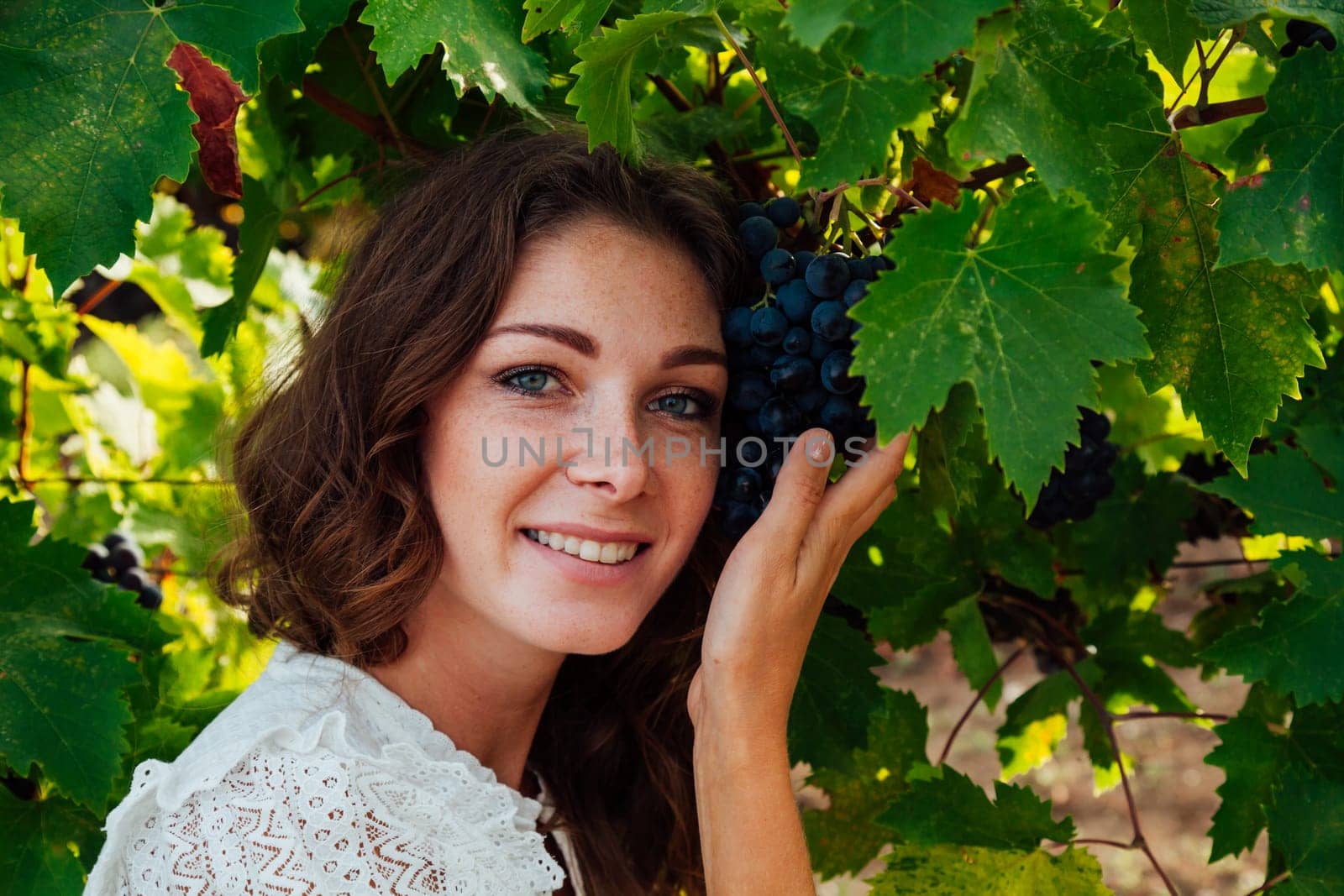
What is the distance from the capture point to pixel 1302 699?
5.05 ft

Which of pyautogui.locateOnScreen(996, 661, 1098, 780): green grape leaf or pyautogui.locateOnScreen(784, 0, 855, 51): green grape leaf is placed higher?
pyautogui.locateOnScreen(784, 0, 855, 51): green grape leaf

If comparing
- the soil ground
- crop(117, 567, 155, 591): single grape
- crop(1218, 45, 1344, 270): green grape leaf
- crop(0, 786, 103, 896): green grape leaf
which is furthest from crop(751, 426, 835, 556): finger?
the soil ground

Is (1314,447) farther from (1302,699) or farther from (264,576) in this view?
(264,576)

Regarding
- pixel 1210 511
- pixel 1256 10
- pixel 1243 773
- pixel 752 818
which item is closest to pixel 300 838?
pixel 752 818

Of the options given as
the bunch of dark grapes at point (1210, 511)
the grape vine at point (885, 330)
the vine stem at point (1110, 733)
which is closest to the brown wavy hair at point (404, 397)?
the grape vine at point (885, 330)

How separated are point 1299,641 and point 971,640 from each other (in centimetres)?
58

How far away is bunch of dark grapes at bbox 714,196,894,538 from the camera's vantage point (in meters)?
1.44

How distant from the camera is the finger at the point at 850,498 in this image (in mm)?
1564

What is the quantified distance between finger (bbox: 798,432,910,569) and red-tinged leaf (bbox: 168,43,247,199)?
0.90 meters

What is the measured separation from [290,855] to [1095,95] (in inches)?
51.2

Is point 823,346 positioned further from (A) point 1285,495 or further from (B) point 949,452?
(A) point 1285,495

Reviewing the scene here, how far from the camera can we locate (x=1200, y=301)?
1386 millimetres

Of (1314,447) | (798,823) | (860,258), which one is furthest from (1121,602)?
Answer: (860,258)

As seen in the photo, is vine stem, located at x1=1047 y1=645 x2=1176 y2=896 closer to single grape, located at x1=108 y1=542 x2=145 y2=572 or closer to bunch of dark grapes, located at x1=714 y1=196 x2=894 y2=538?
bunch of dark grapes, located at x1=714 y1=196 x2=894 y2=538
